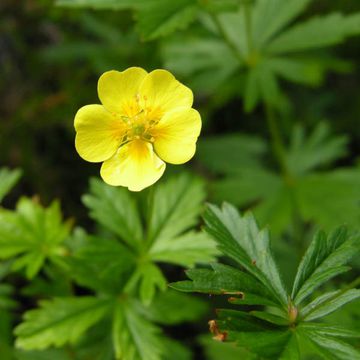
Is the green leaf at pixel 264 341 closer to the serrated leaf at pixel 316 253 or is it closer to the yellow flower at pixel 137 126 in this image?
the serrated leaf at pixel 316 253

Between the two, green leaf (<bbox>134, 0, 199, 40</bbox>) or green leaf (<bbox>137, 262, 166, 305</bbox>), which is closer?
green leaf (<bbox>137, 262, 166, 305</bbox>)

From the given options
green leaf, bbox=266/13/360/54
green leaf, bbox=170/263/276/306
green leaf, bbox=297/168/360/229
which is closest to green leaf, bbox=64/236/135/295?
green leaf, bbox=170/263/276/306

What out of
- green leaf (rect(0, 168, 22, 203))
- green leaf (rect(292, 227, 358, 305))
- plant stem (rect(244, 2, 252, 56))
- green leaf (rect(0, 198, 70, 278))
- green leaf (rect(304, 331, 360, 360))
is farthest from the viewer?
plant stem (rect(244, 2, 252, 56))

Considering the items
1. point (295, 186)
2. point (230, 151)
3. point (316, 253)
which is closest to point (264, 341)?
point (316, 253)

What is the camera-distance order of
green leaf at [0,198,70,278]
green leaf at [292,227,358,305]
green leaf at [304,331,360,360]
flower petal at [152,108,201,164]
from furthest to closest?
green leaf at [0,198,70,278] → flower petal at [152,108,201,164] → green leaf at [292,227,358,305] → green leaf at [304,331,360,360]

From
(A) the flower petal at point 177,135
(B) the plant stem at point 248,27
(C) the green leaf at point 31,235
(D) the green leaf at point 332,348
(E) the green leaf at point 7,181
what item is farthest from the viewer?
(B) the plant stem at point 248,27

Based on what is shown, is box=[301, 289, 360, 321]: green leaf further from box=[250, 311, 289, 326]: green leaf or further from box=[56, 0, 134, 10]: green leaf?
box=[56, 0, 134, 10]: green leaf

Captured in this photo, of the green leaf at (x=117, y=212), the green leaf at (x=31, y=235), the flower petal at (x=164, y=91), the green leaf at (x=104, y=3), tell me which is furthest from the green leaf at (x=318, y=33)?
the green leaf at (x=31, y=235)
